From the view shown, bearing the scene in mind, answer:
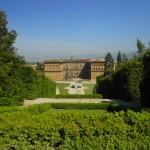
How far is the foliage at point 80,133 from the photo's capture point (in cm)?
878

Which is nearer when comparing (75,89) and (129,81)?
(129,81)

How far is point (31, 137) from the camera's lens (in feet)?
29.0

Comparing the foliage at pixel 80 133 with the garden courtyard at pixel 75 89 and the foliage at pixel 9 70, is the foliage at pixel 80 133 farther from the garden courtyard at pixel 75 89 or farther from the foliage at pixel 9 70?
the garden courtyard at pixel 75 89

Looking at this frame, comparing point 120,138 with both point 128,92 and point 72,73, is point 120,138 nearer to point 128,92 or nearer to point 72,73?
point 128,92

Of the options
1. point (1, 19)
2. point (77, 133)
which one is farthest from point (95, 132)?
point (1, 19)

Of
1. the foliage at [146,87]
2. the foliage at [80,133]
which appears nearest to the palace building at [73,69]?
the foliage at [146,87]

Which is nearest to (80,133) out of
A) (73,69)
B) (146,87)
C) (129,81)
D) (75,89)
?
(146,87)

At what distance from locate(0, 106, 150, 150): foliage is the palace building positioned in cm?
11612

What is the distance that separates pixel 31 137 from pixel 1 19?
1630 cm

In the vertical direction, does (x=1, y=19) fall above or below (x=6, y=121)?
above

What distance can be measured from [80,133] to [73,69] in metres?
139

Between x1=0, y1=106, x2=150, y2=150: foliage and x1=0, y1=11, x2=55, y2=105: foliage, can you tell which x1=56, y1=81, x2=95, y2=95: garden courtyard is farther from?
x1=0, y1=106, x2=150, y2=150: foliage

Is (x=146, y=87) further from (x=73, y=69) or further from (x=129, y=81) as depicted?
(x=73, y=69)

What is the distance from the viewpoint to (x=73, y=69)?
485 feet
